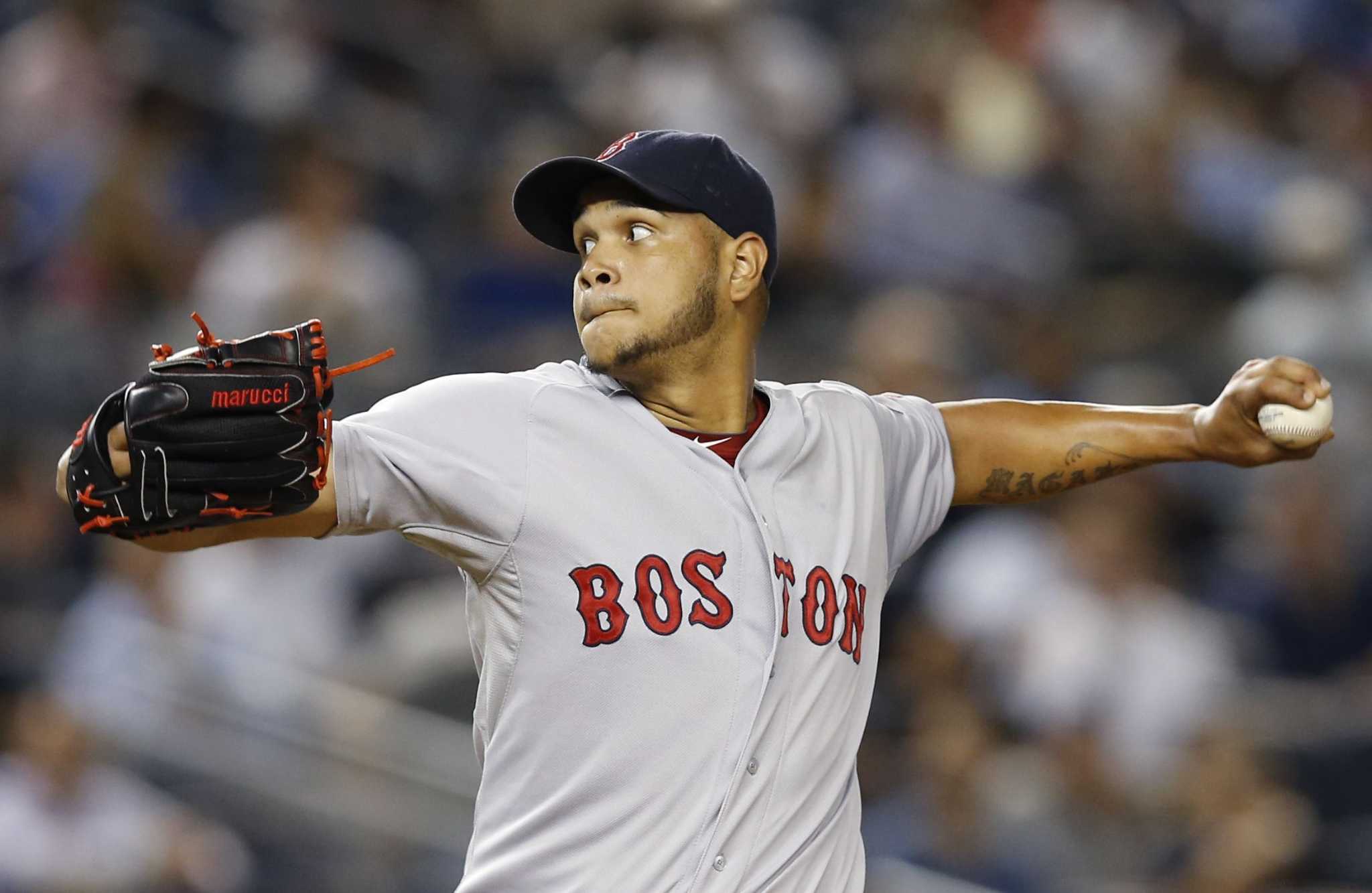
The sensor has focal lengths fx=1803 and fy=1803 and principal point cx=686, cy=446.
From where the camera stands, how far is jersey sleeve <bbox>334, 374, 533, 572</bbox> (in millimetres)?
2500

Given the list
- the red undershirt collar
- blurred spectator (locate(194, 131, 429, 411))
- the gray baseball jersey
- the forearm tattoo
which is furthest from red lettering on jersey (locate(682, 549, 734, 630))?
blurred spectator (locate(194, 131, 429, 411))

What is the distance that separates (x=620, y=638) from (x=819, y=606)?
13.1 inches

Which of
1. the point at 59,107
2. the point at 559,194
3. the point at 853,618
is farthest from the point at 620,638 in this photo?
the point at 59,107

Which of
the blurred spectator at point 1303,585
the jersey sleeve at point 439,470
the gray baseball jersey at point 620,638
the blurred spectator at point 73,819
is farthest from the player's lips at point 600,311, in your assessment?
the blurred spectator at point 1303,585

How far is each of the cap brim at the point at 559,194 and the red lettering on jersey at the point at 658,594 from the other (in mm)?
577

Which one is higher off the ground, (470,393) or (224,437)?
(470,393)

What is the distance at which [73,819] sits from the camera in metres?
5.47

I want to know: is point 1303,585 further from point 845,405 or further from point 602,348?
point 602,348

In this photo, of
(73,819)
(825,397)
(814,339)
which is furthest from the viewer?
(814,339)

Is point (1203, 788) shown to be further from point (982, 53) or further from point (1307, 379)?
point (982, 53)

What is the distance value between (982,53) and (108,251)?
3.72 metres

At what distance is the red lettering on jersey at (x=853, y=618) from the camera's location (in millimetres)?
2746

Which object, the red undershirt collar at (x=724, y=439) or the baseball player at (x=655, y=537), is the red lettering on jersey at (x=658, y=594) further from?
the red undershirt collar at (x=724, y=439)

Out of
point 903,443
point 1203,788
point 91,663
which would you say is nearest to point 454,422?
point 903,443
